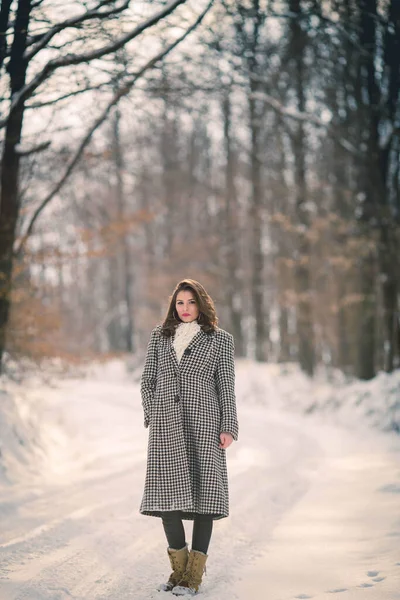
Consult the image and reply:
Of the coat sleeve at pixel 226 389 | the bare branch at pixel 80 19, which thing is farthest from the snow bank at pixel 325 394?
the bare branch at pixel 80 19

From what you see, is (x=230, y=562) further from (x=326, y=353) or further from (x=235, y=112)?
(x=326, y=353)

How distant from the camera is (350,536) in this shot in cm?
475

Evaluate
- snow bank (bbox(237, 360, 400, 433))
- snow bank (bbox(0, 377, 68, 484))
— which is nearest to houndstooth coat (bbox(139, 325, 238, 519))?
snow bank (bbox(0, 377, 68, 484))

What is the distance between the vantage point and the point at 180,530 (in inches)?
148

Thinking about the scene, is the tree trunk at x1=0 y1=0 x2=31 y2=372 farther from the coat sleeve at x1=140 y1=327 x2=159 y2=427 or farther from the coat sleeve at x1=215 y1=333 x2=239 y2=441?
the coat sleeve at x1=215 y1=333 x2=239 y2=441

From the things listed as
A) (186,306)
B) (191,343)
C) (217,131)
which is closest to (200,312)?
(186,306)

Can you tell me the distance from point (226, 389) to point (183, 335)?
0.45 meters

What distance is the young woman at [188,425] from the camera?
369 centimetres

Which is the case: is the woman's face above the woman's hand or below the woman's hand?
above

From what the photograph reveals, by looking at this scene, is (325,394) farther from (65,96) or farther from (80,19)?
(80,19)

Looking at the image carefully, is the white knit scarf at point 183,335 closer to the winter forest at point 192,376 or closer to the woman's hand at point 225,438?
the winter forest at point 192,376

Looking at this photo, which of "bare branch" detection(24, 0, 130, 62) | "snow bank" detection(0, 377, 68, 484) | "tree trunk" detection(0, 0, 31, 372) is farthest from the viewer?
"tree trunk" detection(0, 0, 31, 372)

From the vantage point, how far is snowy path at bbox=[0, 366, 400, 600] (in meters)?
3.72

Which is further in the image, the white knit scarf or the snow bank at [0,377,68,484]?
the snow bank at [0,377,68,484]
